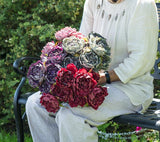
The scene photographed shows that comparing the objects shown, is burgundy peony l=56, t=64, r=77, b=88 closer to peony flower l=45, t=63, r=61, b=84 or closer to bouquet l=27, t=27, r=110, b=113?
bouquet l=27, t=27, r=110, b=113

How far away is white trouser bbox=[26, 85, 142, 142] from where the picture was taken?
2.52 m

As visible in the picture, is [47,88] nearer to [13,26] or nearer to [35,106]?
[35,106]

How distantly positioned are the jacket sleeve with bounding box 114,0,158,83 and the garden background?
1322mm

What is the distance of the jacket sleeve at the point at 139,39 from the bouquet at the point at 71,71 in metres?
0.21

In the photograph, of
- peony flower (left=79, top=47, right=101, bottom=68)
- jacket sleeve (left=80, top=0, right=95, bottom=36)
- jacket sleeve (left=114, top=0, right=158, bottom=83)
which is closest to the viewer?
peony flower (left=79, top=47, right=101, bottom=68)

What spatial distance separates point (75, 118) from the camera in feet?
8.27

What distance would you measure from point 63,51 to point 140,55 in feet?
1.97

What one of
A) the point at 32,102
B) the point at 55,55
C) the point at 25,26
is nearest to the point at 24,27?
the point at 25,26

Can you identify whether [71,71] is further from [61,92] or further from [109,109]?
[109,109]

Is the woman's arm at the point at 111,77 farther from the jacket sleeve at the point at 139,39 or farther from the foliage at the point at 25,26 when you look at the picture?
the foliage at the point at 25,26

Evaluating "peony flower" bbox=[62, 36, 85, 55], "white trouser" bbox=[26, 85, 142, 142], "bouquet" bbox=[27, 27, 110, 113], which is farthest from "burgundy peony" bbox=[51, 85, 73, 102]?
"peony flower" bbox=[62, 36, 85, 55]

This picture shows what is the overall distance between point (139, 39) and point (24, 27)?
180 centimetres

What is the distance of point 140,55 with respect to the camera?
2.70 metres

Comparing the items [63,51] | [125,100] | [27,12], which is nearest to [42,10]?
[27,12]
